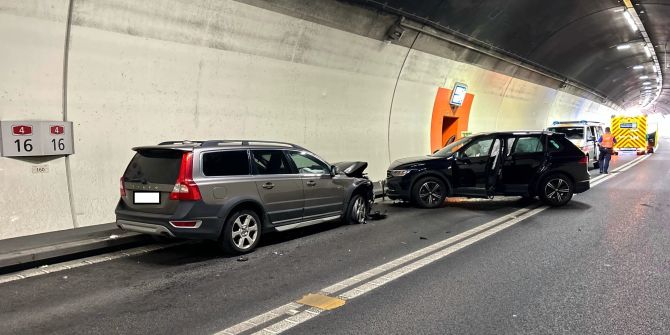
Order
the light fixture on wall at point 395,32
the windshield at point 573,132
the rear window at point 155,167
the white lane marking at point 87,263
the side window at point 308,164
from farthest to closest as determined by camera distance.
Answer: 1. the windshield at point 573,132
2. the light fixture on wall at point 395,32
3. the side window at point 308,164
4. the rear window at point 155,167
5. the white lane marking at point 87,263

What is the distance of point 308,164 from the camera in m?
7.41

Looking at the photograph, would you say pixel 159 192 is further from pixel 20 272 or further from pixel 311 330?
pixel 311 330

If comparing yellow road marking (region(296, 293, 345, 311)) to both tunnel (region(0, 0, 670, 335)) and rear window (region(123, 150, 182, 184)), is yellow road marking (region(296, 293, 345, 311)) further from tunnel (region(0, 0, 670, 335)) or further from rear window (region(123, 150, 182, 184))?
rear window (region(123, 150, 182, 184))

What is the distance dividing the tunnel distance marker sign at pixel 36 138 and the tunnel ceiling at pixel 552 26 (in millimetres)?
6576

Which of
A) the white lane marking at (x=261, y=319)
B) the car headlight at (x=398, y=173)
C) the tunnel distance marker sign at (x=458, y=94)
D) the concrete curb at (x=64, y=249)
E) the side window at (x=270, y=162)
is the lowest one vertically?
the concrete curb at (x=64, y=249)

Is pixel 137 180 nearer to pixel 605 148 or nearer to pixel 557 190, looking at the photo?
pixel 557 190

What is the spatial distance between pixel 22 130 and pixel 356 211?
524 cm

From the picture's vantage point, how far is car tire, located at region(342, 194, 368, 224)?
26.4ft

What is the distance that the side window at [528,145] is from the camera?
9.86m

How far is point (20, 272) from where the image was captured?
17.5 feet

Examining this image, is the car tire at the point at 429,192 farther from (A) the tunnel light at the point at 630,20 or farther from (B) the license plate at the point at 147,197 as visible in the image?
(A) the tunnel light at the point at 630,20

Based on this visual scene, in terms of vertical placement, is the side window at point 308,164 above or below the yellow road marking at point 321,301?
above

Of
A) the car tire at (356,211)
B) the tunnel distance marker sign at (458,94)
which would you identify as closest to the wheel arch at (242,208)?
the car tire at (356,211)

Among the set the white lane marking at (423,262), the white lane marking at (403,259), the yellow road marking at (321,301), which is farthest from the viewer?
the white lane marking at (403,259)
